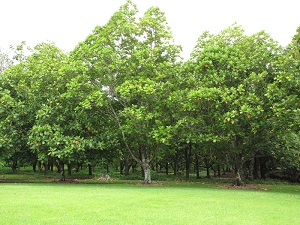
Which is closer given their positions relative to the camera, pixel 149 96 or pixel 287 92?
pixel 287 92

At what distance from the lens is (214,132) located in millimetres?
22609

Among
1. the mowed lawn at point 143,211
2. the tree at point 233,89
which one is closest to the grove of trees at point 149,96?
the tree at point 233,89

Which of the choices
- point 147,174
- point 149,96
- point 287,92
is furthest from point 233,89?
point 147,174

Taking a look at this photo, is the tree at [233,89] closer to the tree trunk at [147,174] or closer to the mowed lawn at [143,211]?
the tree trunk at [147,174]

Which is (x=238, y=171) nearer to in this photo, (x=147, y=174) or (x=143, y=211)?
(x=147, y=174)

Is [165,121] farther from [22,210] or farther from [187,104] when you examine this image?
[22,210]

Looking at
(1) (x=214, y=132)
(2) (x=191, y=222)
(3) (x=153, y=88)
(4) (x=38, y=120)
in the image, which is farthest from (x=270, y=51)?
(4) (x=38, y=120)

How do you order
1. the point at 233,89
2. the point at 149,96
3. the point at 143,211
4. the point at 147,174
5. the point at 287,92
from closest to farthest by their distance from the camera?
the point at 143,211 < the point at 287,92 < the point at 233,89 < the point at 149,96 < the point at 147,174

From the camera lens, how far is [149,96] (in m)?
24.1

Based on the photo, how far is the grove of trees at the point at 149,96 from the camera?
2070 cm

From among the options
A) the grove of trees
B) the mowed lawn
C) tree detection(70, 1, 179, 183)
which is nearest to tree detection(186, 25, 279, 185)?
the grove of trees

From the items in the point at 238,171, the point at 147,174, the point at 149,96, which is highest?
the point at 149,96

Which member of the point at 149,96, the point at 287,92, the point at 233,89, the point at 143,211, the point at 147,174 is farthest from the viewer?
the point at 147,174

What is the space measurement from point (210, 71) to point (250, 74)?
2.59 m
